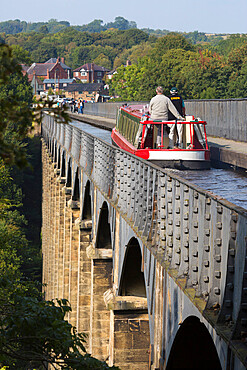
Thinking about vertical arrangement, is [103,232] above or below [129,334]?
above

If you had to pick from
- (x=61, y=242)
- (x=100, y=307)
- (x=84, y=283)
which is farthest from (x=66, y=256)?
(x=100, y=307)

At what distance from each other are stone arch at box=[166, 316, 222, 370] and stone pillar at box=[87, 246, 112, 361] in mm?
10526

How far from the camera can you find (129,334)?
13805 millimetres

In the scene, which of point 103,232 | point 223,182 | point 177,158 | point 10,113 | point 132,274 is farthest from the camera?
point 103,232

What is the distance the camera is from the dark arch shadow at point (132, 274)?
1223cm

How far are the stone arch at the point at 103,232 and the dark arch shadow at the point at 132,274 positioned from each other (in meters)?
3.34

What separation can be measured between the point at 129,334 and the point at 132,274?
1.45 meters

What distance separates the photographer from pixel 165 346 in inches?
315

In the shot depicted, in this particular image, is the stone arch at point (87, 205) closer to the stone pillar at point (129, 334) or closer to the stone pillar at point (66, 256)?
the stone pillar at point (66, 256)

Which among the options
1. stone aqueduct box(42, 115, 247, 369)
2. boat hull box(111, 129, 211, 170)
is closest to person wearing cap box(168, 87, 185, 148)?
boat hull box(111, 129, 211, 170)

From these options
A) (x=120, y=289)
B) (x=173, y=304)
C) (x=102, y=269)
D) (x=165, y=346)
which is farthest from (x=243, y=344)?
(x=102, y=269)

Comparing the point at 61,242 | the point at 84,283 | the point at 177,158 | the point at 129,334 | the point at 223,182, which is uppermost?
the point at 177,158

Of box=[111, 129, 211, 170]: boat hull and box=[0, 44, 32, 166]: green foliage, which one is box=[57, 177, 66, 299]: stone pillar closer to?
box=[111, 129, 211, 170]: boat hull

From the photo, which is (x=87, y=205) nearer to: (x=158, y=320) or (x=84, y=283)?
(x=84, y=283)
